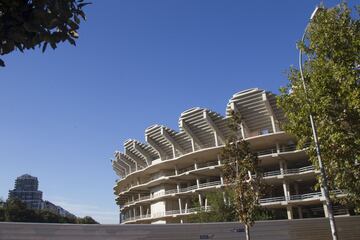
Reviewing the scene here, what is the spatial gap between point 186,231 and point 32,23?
1026 inches

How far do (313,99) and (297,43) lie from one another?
3.68 metres

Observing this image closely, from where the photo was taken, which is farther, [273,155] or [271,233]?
[273,155]

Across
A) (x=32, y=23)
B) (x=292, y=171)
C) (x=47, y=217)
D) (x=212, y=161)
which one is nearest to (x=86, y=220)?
(x=47, y=217)

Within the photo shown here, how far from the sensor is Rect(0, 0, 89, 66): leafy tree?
10.5 feet

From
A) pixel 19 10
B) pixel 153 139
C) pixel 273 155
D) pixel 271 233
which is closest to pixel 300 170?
pixel 273 155

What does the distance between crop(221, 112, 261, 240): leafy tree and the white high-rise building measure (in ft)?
58.5

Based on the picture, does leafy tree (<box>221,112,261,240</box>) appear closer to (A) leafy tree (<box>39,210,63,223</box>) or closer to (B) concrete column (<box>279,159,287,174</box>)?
(B) concrete column (<box>279,159,287,174</box>)

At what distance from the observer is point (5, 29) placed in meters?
3.24

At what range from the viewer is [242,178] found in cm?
2189

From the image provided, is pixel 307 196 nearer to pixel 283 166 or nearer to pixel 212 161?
pixel 283 166

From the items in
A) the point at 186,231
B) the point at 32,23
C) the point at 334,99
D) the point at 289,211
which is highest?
the point at 334,99

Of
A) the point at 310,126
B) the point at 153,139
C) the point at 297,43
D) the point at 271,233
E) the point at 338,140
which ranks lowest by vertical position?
the point at 271,233

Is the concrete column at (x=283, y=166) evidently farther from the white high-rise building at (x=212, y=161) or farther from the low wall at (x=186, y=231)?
the low wall at (x=186, y=231)

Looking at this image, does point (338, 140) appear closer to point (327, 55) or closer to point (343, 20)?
point (327, 55)
